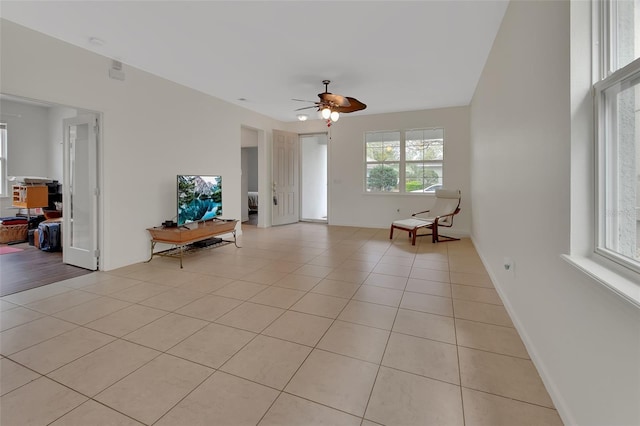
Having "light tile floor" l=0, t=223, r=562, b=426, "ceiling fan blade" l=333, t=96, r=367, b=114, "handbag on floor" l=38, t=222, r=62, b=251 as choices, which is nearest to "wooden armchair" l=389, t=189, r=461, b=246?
"light tile floor" l=0, t=223, r=562, b=426

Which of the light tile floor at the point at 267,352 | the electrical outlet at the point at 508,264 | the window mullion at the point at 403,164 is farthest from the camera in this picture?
the window mullion at the point at 403,164

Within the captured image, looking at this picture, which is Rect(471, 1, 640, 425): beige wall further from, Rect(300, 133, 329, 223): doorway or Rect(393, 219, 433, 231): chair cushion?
Answer: Rect(300, 133, 329, 223): doorway

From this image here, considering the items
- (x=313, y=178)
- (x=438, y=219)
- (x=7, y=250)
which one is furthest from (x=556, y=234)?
(x=313, y=178)

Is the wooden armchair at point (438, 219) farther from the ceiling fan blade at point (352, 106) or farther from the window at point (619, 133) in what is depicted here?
the window at point (619, 133)

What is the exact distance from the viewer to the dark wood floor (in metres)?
3.24

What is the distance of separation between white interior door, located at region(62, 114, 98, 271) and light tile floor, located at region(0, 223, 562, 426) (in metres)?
0.57

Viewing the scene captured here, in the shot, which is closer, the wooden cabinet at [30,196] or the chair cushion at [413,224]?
the chair cushion at [413,224]

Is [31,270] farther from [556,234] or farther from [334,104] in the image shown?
[556,234]

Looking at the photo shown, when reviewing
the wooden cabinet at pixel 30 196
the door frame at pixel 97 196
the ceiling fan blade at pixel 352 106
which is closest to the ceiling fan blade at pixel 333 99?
the ceiling fan blade at pixel 352 106

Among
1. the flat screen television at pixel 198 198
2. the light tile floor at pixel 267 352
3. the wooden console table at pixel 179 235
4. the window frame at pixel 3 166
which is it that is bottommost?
the light tile floor at pixel 267 352

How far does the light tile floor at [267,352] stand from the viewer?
145 cm

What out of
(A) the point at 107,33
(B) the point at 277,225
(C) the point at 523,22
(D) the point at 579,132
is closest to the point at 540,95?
(D) the point at 579,132

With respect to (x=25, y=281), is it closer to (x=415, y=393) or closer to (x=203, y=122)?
(x=203, y=122)

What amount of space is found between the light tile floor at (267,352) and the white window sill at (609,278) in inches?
30.0
